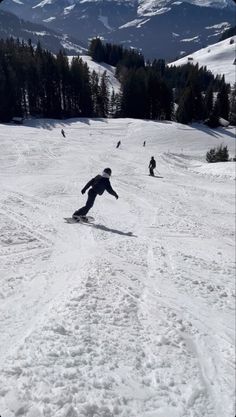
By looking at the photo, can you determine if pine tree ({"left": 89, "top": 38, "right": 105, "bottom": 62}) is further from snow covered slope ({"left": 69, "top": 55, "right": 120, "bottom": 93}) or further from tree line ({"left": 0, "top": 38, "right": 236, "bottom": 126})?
tree line ({"left": 0, "top": 38, "right": 236, "bottom": 126})

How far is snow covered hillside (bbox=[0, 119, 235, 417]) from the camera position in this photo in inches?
215

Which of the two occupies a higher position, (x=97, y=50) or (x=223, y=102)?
(x=97, y=50)

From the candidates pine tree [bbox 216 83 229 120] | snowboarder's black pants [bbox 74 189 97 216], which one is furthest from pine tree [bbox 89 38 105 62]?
snowboarder's black pants [bbox 74 189 97 216]

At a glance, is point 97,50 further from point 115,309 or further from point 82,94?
point 115,309

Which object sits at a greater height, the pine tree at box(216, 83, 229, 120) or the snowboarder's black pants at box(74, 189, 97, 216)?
the pine tree at box(216, 83, 229, 120)

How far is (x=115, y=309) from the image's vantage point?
7777mm

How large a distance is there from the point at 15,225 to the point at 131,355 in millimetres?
7122

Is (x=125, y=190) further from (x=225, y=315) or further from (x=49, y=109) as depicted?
(x=49, y=109)

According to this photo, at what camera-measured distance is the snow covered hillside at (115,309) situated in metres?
5.47

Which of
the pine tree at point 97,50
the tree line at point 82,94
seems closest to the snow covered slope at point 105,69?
the pine tree at point 97,50

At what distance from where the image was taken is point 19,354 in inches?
227

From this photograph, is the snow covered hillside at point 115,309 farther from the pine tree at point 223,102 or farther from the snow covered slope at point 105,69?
the snow covered slope at point 105,69

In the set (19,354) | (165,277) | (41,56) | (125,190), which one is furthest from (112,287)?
(41,56)

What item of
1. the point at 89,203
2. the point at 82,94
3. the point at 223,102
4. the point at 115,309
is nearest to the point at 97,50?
the point at 82,94
